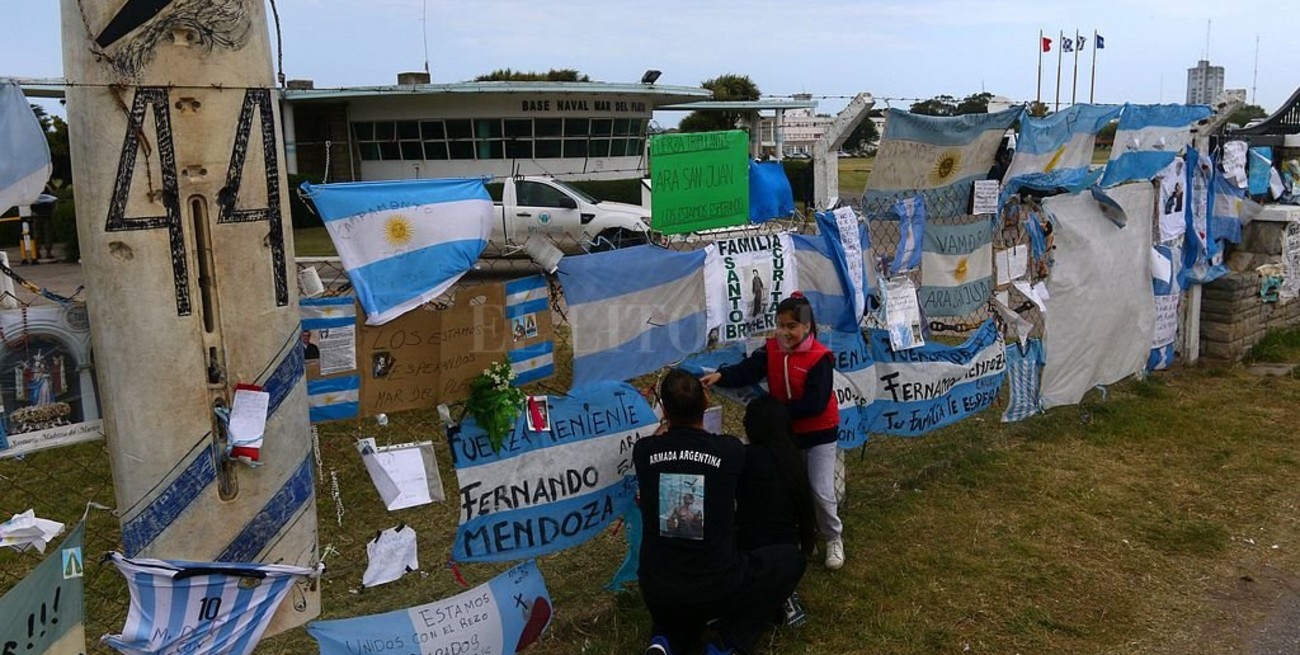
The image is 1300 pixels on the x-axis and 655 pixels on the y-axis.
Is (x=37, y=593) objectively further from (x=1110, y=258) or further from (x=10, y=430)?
(x=1110, y=258)

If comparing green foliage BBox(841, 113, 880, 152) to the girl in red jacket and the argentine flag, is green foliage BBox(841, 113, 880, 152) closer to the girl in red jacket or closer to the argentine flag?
the girl in red jacket

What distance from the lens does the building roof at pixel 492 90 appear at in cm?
2747

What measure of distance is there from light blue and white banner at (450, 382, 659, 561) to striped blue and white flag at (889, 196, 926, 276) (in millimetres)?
2260

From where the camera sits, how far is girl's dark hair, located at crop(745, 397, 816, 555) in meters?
4.64

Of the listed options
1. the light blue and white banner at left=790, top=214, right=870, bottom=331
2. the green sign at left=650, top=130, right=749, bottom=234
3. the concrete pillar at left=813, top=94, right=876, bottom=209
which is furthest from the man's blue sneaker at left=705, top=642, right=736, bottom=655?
the concrete pillar at left=813, top=94, right=876, bottom=209

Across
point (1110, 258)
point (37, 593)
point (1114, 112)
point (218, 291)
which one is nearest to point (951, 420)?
point (1110, 258)

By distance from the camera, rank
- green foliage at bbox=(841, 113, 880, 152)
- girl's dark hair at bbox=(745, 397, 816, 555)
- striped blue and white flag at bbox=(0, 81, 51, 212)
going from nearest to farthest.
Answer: striped blue and white flag at bbox=(0, 81, 51, 212), girl's dark hair at bbox=(745, 397, 816, 555), green foliage at bbox=(841, 113, 880, 152)

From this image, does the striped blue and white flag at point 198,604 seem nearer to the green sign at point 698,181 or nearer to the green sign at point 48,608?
the green sign at point 48,608

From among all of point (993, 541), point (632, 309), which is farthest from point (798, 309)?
point (993, 541)

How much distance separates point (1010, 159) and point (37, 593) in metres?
5.90

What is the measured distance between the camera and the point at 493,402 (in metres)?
4.16

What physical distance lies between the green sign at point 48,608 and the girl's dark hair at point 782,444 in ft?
8.97

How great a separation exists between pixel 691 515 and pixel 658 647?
56 cm

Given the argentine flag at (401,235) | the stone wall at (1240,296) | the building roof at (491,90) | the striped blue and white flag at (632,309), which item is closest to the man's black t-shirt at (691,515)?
the striped blue and white flag at (632,309)
